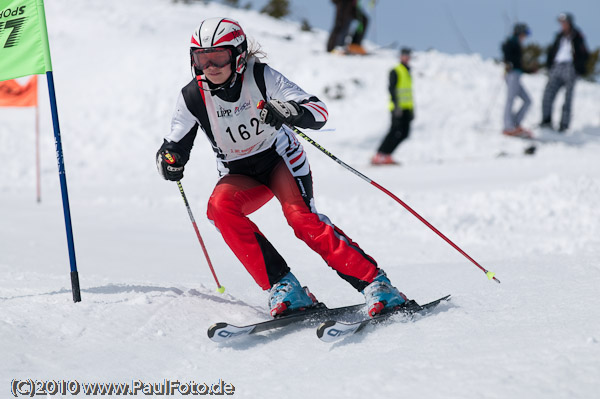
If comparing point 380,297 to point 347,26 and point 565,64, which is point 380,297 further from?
point 347,26

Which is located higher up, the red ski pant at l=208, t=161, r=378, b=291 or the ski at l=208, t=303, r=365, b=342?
the red ski pant at l=208, t=161, r=378, b=291

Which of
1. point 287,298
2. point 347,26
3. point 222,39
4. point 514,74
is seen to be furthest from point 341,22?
point 287,298

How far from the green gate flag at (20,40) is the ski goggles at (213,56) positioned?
4.00 ft

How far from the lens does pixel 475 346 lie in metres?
2.54

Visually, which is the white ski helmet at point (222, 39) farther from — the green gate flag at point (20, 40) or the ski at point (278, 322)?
the ski at point (278, 322)

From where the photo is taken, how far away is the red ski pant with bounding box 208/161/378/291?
10.5ft

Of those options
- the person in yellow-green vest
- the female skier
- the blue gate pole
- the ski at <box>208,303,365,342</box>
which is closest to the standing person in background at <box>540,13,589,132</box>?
the person in yellow-green vest

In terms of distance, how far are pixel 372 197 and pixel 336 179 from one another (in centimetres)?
220

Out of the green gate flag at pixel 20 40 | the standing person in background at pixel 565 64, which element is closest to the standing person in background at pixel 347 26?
the standing person in background at pixel 565 64

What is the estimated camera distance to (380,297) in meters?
3.11

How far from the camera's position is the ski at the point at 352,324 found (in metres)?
2.78

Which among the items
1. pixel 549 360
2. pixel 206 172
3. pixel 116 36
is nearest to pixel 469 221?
pixel 549 360

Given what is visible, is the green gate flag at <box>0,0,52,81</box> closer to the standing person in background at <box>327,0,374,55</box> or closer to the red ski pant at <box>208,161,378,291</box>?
the red ski pant at <box>208,161,378,291</box>

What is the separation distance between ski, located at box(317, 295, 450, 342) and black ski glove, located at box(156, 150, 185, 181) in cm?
125
